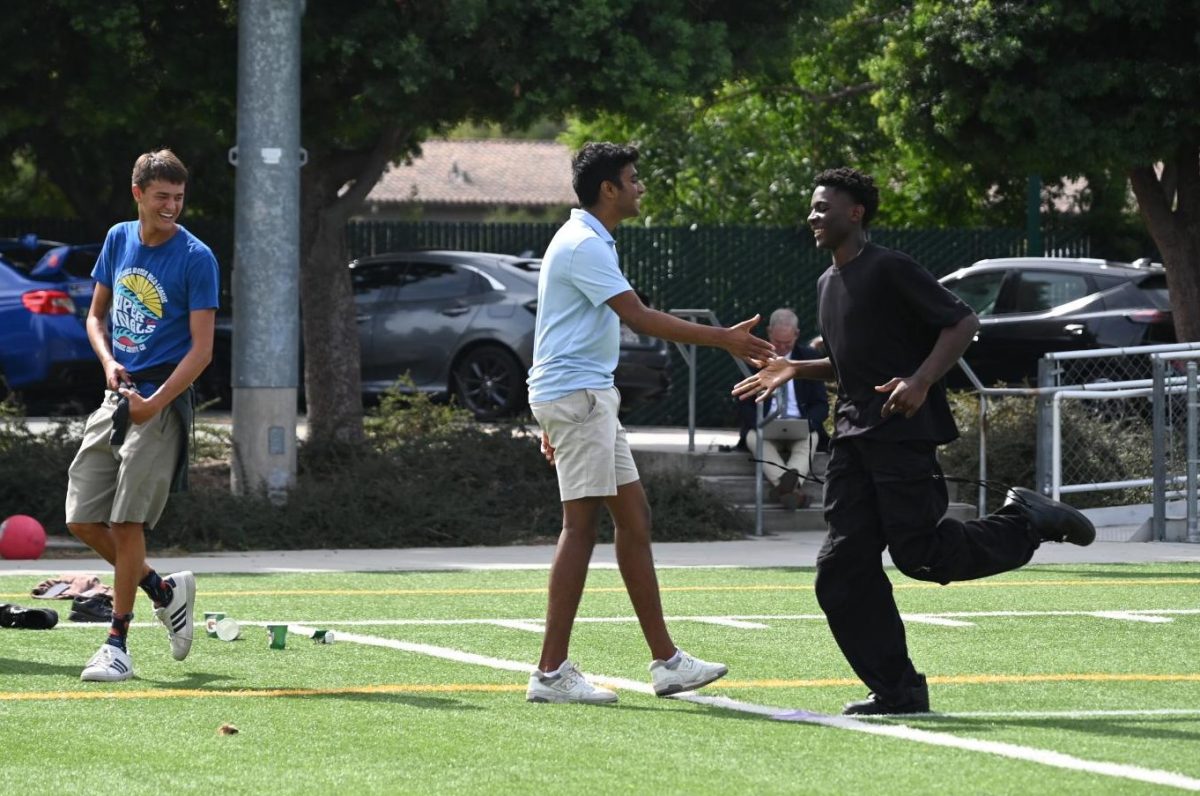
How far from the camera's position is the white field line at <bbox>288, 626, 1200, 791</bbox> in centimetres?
575

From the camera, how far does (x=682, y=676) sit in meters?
7.34

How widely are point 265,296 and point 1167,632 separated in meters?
7.88

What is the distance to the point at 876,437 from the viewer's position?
22.5 ft

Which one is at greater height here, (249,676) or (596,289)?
(596,289)

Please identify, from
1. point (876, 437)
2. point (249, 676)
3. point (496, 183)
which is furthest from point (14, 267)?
point (496, 183)

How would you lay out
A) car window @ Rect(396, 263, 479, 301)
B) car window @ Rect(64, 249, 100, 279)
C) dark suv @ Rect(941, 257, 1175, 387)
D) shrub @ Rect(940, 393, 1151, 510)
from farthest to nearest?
car window @ Rect(396, 263, 479, 301), car window @ Rect(64, 249, 100, 279), dark suv @ Rect(941, 257, 1175, 387), shrub @ Rect(940, 393, 1151, 510)

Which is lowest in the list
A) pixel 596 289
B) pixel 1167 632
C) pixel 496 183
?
pixel 1167 632

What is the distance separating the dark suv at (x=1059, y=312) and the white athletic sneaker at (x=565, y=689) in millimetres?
13423

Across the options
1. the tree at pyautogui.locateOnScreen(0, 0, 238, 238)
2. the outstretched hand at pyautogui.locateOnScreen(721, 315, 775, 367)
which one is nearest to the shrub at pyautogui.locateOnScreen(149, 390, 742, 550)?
the tree at pyautogui.locateOnScreen(0, 0, 238, 238)

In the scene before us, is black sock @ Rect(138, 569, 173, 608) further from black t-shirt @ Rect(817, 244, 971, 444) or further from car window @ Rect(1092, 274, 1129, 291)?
car window @ Rect(1092, 274, 1129, 291)

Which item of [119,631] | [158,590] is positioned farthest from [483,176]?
[119,631]

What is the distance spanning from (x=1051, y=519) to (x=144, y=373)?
10.9 feet

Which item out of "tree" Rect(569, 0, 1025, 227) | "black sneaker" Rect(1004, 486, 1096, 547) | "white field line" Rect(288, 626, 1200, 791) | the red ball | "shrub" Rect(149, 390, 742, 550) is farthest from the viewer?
"tree" Rect(569, 0, 1025, 227)

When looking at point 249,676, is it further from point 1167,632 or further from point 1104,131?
point 1104,131
